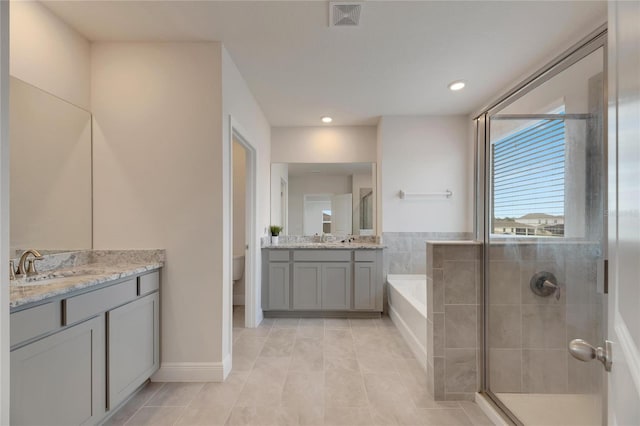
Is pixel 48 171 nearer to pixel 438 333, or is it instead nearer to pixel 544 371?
pixel 438 333

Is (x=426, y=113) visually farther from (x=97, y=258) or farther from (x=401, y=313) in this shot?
(x=97, y=258)

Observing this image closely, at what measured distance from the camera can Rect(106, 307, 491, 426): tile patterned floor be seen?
175cm

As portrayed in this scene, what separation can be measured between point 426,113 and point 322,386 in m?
3.17

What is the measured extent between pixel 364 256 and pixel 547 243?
2.12 meters

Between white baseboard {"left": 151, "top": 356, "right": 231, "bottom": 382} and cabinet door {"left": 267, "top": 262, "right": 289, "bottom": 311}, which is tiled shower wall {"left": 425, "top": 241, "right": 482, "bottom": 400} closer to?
white baseboard {"left": 151, "top": 356, "right": 231, "bottom": 382}

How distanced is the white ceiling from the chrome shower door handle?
1899 mm

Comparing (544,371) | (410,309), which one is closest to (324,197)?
(410,309)

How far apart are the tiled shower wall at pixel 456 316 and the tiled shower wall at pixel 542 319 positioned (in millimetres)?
94

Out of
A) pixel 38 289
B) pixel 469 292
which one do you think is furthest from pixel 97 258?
pixel 469 292

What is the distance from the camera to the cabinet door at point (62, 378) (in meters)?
1.17

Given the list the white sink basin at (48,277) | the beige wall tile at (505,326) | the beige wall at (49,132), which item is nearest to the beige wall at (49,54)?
the beige wall at (49,132)

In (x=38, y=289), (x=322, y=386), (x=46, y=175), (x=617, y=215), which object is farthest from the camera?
(x=322, y=386)

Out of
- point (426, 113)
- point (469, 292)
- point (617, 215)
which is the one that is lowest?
point (469, 292)

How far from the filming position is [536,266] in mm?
1657
